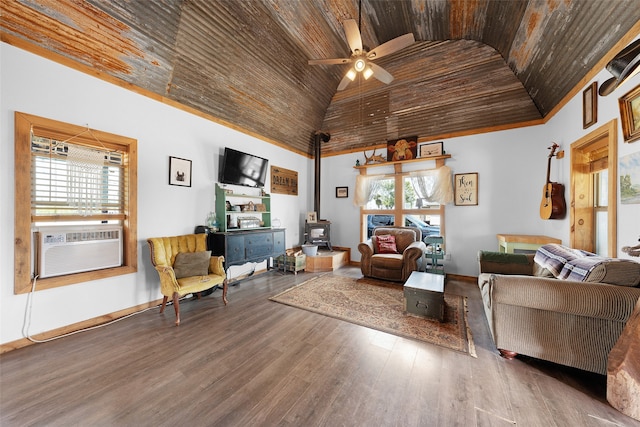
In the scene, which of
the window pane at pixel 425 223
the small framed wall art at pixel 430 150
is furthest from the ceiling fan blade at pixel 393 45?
the window pane at pixel 425 223

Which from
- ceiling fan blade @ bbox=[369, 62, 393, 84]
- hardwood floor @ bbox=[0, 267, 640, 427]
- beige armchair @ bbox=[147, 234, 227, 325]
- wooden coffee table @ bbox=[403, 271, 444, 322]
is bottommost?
hardwood floor @ bbox=[0, 267, 640, 427]

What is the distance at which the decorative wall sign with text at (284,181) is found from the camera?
5078 millimetres

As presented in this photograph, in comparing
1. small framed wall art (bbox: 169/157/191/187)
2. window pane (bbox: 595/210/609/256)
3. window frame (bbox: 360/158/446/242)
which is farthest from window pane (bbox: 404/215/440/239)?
small framed wall art (bbox: 169/157/191/187)

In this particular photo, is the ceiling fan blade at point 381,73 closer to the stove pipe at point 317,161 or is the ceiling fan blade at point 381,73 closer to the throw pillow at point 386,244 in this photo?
the stove pipe at point 317,161

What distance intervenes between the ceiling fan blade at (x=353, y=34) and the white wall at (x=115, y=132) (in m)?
2.52

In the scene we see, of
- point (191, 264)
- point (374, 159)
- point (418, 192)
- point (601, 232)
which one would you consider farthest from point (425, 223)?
point (191, 264)

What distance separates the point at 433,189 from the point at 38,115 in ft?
18.8

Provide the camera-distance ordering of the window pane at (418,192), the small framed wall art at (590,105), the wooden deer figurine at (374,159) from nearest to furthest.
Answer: the small framed wall art at (590,105) < the window pane at (418,192) < the wooden deer figurine at (374,159)

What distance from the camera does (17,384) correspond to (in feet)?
5.43

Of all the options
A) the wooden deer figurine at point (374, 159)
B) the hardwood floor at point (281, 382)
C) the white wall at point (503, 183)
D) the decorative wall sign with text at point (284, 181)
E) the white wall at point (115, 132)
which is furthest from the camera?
the wooden deer figurine at point (374, 159)

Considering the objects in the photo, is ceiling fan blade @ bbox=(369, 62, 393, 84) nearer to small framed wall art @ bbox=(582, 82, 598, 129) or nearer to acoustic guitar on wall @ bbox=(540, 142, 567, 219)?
small framed wall art @ bbox=(582, 82, 598, 129)

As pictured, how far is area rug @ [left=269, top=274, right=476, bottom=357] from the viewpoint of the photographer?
2.32 meters

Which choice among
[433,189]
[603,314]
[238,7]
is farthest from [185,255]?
[433,189]

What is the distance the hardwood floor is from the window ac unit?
72cm
